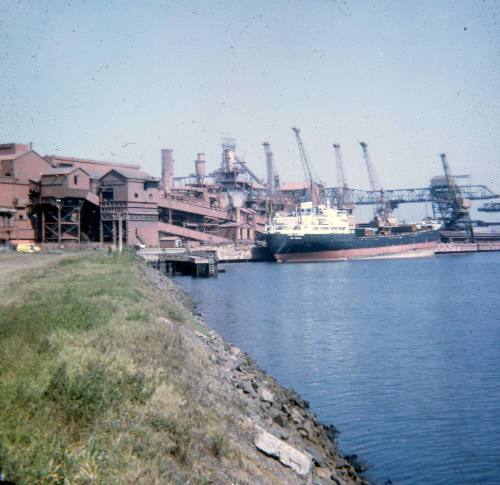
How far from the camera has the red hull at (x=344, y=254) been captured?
78.5m

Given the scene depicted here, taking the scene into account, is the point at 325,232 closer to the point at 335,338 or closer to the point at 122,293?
the point at 335,338

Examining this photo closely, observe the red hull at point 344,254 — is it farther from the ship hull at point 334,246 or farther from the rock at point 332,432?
the rock at point 332,432

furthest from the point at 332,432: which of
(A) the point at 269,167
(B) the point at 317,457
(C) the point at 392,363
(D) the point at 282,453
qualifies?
(A) the point at 269,167

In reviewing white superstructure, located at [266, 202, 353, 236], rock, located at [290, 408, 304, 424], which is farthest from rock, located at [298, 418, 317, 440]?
white superstructure, located at [266, 202, 353, 236]

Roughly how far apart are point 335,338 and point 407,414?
9993mm

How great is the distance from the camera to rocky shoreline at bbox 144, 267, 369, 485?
804 cm

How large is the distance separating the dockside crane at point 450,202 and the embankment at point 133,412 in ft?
328

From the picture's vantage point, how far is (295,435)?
11.2m

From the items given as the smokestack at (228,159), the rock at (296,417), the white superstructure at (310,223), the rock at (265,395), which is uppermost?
the smokestack at (228,159)

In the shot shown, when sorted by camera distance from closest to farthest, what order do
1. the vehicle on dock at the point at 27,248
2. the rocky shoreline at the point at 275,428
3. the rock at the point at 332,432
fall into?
the rocky shoreline at the point at 275,428, the rock at the point at 332,432, the vehicle on dock at the point at 27,248

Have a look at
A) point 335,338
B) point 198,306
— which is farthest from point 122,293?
point 198,306

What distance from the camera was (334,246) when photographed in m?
79.4

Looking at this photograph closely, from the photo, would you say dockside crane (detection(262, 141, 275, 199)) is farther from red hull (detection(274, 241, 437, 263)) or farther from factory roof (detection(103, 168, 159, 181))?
factory roof (detection(103, 168, 159, 181))

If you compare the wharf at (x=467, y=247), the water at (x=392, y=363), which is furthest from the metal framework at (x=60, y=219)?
the wharf at (x=467, y=247)
